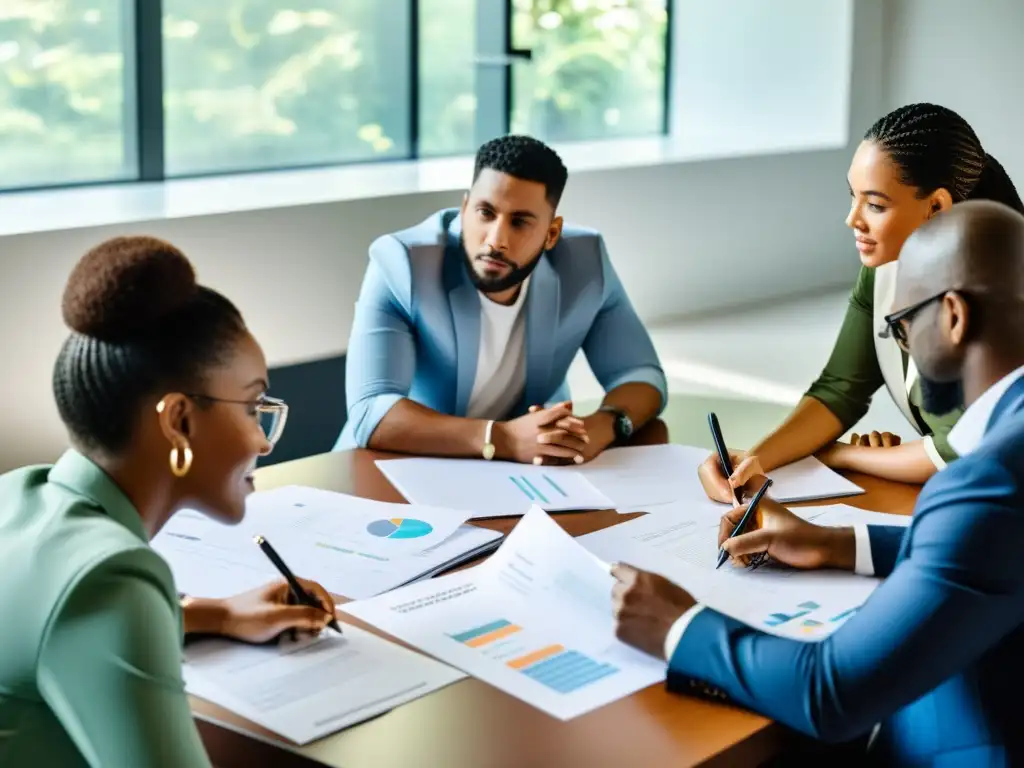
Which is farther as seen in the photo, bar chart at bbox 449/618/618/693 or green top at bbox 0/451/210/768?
bar chart at bbox 449/618/618/693

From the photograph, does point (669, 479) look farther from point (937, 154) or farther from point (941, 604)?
point (941, 604)

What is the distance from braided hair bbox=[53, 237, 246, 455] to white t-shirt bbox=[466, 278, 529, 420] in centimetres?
147

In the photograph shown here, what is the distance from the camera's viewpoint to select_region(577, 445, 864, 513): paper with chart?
2248 millimetres

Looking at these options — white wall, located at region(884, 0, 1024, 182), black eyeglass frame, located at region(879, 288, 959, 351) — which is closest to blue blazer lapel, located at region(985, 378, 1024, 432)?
black eyeglass frame, located at region(879, 288, 959, 351)

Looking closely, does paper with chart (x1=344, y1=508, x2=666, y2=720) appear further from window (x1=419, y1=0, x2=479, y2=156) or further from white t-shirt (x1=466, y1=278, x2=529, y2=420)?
window (x1=419, y1=0, x2=479, y2=156)

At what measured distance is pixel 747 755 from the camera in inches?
58.1

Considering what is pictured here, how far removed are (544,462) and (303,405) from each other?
2.13m

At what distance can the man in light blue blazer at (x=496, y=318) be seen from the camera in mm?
2750

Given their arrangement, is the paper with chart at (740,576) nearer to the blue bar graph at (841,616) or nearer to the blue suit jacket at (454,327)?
the blue bar graph at (841,616)

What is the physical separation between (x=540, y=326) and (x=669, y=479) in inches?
25.5

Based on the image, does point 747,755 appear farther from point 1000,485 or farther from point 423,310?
point 423,310

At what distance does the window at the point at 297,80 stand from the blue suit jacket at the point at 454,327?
6.84 ft

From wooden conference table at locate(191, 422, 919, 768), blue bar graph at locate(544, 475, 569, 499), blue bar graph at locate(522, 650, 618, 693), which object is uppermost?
blue bar graph at locate(544, 475, 569, 499)

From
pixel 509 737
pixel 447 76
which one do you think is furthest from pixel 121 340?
pixel 447 76
